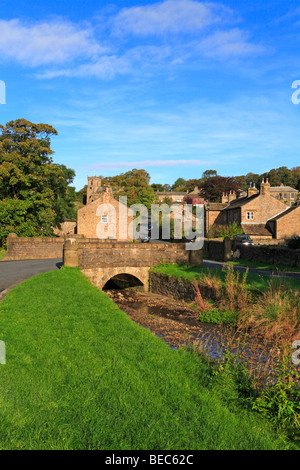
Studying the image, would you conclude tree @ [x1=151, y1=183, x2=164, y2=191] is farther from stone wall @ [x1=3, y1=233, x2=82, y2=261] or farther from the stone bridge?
the stone bridge

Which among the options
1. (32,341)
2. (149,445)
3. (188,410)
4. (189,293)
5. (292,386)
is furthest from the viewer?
(189,293)

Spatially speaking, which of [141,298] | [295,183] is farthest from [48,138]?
[295,183]

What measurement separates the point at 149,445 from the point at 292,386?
3.71 meters

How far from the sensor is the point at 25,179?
105 ft

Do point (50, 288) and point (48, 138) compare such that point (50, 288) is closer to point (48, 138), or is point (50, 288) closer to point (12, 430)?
point (12, 430)

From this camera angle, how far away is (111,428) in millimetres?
4746

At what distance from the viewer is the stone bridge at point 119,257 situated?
883 inches

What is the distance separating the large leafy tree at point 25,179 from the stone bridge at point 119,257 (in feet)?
34.5

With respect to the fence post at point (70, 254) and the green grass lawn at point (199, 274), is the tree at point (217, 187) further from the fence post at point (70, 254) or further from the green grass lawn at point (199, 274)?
the fence post at point (70, 254)

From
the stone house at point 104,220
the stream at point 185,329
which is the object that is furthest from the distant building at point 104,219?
the stream at point 185,329

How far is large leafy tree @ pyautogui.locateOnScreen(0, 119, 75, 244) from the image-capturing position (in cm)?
3173

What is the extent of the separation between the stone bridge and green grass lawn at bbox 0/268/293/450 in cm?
1306

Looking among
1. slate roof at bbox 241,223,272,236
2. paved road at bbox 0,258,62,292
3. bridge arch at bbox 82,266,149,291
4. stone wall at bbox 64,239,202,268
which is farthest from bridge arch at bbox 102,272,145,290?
slate roof at bbox 241,223,272,236

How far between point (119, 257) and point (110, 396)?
18737 mm
